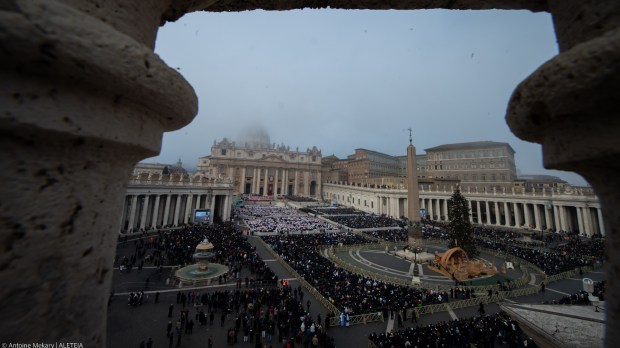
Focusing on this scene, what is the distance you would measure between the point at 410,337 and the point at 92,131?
11.8 meters

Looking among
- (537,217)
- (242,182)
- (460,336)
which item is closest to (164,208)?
(460,336)

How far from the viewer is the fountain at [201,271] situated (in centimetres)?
A: 1564

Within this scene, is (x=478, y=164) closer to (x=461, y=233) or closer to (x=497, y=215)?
(x=497, y=215)

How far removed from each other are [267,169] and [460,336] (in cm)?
7948

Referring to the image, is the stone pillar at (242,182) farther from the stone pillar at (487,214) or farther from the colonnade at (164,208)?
the stone pillar at (487,214)

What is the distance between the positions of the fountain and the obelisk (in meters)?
17.3

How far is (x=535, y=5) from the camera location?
237 cm

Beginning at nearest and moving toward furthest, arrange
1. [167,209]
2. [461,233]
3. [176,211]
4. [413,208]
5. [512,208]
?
1. [461,233]
2. [413,208]
3. [167,209]
4. [176,211]
5. [512,208]

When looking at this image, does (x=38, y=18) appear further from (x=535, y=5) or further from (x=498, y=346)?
(x=498, y=346)

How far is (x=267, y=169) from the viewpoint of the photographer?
86750 millimetres

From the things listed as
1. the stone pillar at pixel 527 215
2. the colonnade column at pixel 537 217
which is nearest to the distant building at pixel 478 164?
the stone pillar at pixel 527 215

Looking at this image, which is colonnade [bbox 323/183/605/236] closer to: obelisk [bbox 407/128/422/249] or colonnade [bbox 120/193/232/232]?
obelisk [bbox 407/128/422/249]

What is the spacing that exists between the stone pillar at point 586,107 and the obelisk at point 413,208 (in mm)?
25197

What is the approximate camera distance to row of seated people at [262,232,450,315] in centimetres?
1311
